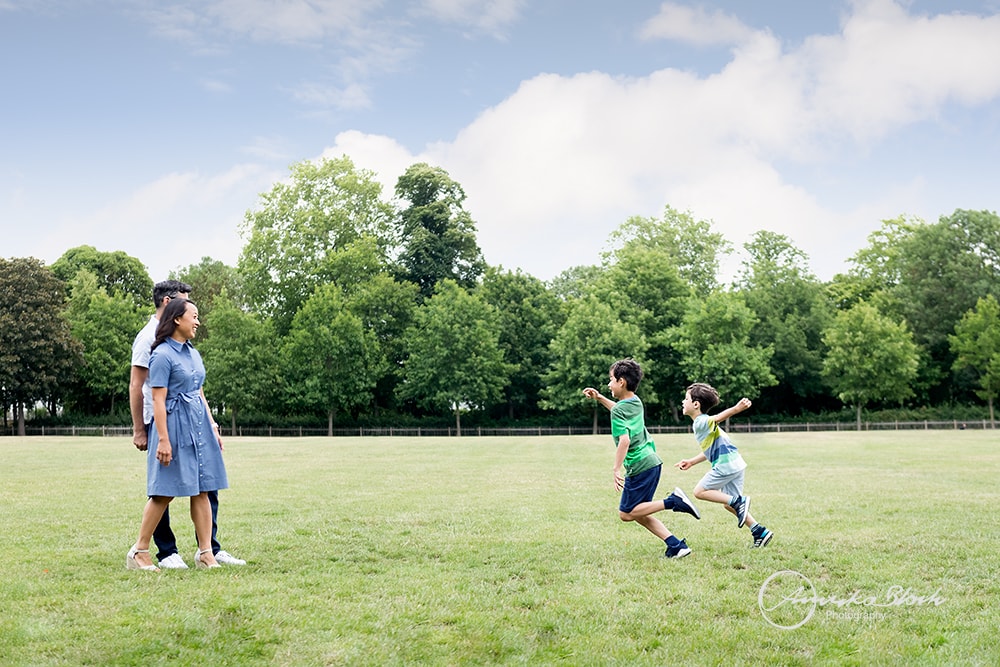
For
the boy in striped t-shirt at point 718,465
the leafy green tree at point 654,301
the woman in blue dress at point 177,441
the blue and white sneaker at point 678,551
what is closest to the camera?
the woman in blue dress at point 177,441

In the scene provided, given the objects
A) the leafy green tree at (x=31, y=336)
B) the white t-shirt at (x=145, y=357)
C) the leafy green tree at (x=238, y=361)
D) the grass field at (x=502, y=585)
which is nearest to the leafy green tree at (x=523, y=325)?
the leafy green tree at (x=238, y=361)

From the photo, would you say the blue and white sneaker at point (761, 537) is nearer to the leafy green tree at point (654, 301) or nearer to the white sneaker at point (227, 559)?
the white sneaker at point (227, 559)

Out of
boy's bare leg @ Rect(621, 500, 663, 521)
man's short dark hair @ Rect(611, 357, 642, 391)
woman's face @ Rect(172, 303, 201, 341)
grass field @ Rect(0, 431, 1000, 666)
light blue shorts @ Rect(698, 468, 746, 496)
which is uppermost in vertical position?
woman's face @ Rect(172, 303, 201, 341)

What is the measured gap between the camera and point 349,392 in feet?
198

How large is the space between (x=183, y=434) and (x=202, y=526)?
833 mm

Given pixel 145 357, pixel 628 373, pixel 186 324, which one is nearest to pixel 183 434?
pixel 145 357

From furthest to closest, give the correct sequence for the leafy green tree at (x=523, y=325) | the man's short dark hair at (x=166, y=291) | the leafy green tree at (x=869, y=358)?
1. the leafy green tree at (x=523, y=325)
2. the leafy green tree at (x=869, y=358)
3. the man's short dark hair at (x=166, y=291)

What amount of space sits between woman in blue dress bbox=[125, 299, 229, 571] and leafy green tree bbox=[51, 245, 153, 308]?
7132cm

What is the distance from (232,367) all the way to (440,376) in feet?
48.0

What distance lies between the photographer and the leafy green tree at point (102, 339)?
63.3 metres

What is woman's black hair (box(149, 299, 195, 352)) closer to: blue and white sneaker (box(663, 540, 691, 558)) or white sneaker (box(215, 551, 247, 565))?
white sneaker (box(215, 551, 247, 565))

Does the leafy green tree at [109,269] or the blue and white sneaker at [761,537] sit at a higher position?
the leafy green tree at [109,269]

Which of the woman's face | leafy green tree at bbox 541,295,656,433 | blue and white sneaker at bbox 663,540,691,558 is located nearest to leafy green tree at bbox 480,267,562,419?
leafy green tree at bbox 541,295,656,433

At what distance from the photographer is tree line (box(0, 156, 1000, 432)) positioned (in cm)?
5994
